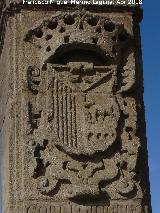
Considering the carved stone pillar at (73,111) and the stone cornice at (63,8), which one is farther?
the stone cornice at (63,8)

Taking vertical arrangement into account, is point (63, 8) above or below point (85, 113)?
above

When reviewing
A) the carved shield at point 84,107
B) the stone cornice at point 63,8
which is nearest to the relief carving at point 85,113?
the carved shield at point 84,107

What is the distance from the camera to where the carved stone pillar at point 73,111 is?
6.67 metres

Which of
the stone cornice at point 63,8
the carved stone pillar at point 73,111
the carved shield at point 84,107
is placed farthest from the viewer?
the stone cornice at point 63,8

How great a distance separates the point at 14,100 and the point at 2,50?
954 mm

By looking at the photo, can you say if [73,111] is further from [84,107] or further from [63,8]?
[63,8]

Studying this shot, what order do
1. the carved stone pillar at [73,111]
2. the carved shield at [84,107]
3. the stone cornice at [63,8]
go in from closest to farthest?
the carved stone pillar at [73,111] < the carved shield at [84,107] < the stone cornice at [63,8]

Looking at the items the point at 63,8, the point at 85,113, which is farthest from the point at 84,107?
the point at 63,8

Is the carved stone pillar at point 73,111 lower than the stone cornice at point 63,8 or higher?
lower

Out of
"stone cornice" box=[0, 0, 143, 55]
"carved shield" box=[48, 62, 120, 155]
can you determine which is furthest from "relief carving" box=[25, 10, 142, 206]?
"stone cornice" box=[0, 0, 143, 55]

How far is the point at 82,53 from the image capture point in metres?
7.14

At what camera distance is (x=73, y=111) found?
271 inches

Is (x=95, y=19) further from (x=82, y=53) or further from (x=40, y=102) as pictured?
(x=40, y=102)

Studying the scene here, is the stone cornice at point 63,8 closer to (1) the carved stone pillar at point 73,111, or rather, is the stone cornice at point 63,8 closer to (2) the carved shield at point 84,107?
(1) the carved stone pillar at point 73,111
